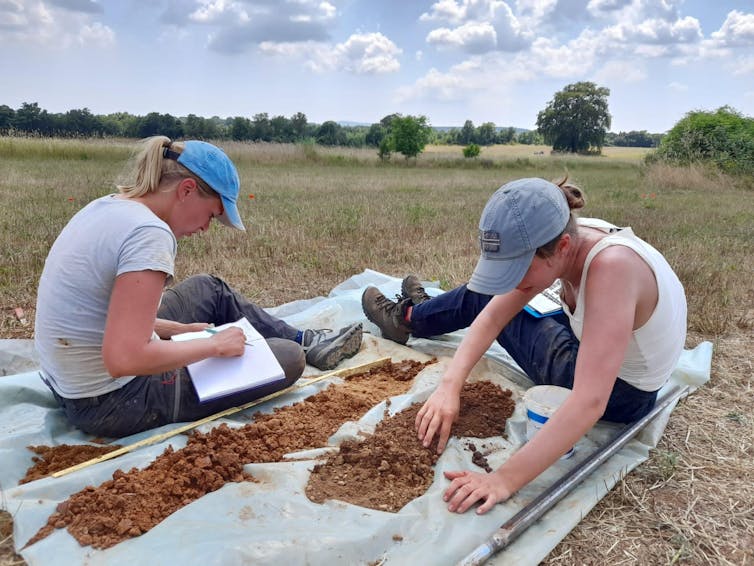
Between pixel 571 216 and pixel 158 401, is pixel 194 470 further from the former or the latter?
pixel 571 216

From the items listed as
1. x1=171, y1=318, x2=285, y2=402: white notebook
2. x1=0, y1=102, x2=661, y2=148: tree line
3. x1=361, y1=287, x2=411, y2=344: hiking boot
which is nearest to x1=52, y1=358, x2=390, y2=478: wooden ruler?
x1=171, y1=318, x2=285, y2=402: white notebook

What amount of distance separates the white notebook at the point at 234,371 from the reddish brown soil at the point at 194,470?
0.58 ft

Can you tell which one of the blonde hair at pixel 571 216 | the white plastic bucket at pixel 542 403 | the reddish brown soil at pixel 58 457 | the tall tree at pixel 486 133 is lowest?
the reddish brown soil at pixel 58 457

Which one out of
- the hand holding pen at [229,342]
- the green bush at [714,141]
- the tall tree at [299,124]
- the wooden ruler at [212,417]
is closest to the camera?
the wooden ruler at [212,417]

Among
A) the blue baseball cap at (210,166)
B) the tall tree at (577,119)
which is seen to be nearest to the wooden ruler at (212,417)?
the blue baseball cap at (210,166)

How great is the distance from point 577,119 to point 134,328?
206 feet

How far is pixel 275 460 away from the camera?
8.02ft

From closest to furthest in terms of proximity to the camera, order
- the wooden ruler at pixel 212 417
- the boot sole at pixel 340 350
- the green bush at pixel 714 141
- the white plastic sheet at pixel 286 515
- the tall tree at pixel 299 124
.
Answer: the white plastic sheet at pixel 286 515 → the wooden ruler at pixel 212 417 → the boot sole at pixel 340 350 → the green bush at pixel 714 141 → the tall tree at pixel 299 124

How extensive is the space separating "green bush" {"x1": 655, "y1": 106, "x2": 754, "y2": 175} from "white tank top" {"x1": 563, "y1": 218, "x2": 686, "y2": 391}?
1777 cm

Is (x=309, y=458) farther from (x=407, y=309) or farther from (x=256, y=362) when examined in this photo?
(x=407, y=309)

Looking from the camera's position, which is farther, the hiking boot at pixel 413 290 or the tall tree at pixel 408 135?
the tall tree at pixel 408 135

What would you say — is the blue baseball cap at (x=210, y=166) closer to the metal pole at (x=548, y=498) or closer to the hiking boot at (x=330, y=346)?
the hiking boot at (x=330, y=346)

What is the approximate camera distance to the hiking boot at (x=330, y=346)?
3.49m

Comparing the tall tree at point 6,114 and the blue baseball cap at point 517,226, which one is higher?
the tall tree at point 6,114
